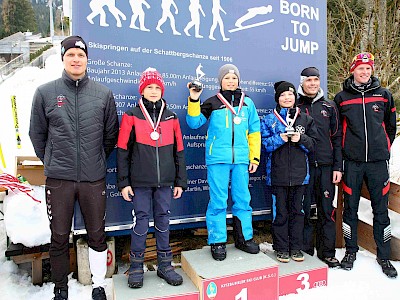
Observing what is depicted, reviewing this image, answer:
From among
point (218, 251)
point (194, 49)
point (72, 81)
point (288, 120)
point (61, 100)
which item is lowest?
point (218, 251)

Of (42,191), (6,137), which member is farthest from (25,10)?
(42,191)

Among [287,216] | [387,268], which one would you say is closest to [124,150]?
[287,216]

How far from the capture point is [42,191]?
4.38 m

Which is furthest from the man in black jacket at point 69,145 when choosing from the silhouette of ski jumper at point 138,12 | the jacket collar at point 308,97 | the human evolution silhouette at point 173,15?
the jacket collar at point 308,97

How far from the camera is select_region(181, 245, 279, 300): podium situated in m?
2.96

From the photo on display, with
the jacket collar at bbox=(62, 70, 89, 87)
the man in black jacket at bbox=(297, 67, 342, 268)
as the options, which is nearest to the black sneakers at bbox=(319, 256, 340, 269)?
the man in black jacket at bbox=(297, 67, 342, 268)

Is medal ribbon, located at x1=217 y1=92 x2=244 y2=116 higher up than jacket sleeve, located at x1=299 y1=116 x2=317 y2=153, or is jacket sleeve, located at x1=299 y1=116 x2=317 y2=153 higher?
medal ribbon, located at x1=217 y1=92 x2=244 y2=116

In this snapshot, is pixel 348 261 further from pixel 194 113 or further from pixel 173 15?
pixel 173 15

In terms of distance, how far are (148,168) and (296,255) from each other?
173cm

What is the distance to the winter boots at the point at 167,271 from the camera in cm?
302

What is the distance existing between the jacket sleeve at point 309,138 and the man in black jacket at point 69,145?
6.01 feet

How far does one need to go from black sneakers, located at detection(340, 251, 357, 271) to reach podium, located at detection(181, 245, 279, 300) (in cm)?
99

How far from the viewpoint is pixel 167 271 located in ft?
10.1

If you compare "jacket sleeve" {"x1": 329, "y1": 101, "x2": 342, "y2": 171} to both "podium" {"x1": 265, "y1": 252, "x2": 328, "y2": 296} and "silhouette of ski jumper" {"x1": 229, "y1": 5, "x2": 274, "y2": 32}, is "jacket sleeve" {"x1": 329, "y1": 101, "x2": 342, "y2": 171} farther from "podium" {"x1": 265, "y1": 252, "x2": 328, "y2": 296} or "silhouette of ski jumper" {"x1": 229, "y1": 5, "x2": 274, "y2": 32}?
"silhouette of ski jumper" {"x1": 229, "y1": 5, "x2": 274, "y2": 32}
